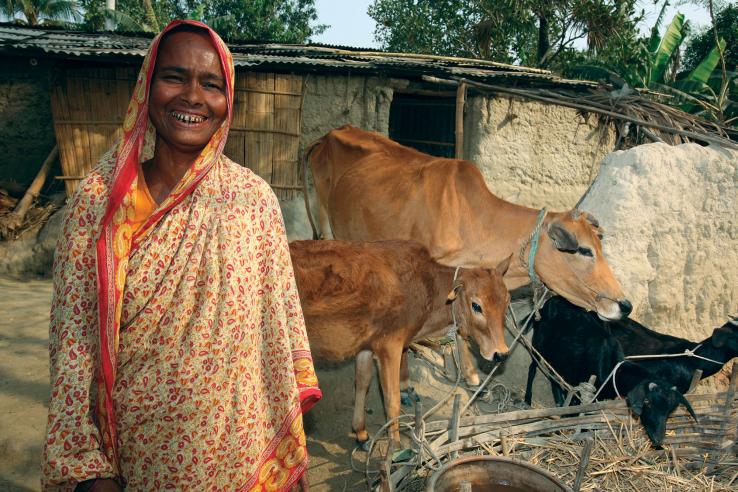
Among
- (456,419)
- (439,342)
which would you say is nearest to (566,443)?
(456,419)

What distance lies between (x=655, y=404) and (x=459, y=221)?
2.40m

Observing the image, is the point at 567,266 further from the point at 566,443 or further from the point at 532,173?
the point at 532,173

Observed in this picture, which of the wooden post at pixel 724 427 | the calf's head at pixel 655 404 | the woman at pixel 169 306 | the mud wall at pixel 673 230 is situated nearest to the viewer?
the woman at pixel 169 306

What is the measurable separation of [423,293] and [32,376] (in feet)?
11.1

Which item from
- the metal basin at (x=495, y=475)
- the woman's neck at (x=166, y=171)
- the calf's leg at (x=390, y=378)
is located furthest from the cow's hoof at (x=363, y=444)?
the woman's neck at (x=166, y=171)

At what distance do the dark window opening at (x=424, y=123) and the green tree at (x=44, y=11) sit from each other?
16101 millimetres

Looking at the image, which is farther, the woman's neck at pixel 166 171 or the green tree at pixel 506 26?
the green tree at pixel 506 26

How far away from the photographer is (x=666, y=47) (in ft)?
A: 49.8

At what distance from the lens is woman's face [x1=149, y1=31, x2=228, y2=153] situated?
1.57m

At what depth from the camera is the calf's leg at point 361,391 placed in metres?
4.33

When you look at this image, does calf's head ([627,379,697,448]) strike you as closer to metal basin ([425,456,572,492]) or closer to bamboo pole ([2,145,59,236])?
metal basin ([425,456,572,492])

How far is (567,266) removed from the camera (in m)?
4.71

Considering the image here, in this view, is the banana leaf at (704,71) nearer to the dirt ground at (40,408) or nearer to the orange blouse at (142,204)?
the dirt ground at (40,408)

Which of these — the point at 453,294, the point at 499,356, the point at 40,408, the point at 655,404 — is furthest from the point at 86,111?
the point at 655,404
